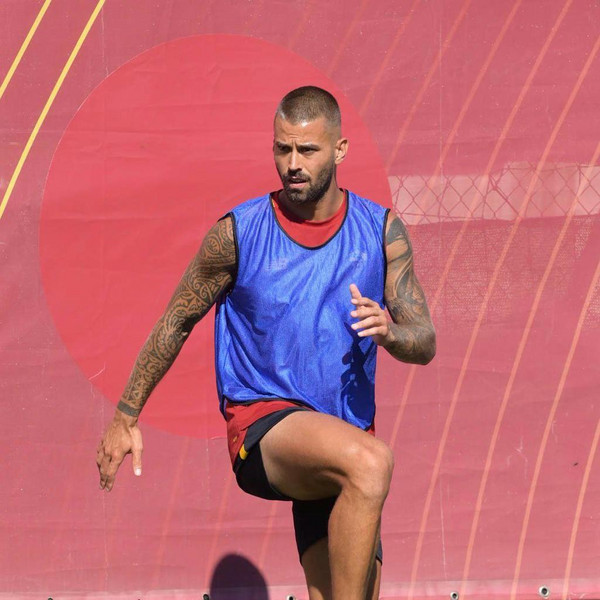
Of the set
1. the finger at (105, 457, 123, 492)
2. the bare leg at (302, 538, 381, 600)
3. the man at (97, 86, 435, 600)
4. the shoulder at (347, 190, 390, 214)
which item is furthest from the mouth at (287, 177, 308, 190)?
the bare leg at (302, 538, 381, 600)

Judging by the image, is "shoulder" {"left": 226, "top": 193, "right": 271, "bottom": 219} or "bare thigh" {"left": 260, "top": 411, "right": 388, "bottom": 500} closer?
"bare thigh" {"left": 260, "top": 411, "right": 388, "bottom": 500}

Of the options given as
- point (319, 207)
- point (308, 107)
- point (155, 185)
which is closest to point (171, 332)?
point (319, 207)

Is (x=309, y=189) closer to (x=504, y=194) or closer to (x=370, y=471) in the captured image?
(x=370, y=471)

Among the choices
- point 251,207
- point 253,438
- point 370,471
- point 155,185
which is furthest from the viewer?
point 155,185

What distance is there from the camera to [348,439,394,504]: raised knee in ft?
10.9

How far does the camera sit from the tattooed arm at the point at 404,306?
11.9ft

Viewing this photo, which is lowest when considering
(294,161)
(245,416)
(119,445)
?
(119,445)

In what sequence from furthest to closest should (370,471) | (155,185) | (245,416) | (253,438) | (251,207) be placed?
(155,185), (251,207), (245,416), (253,438), (370,471)

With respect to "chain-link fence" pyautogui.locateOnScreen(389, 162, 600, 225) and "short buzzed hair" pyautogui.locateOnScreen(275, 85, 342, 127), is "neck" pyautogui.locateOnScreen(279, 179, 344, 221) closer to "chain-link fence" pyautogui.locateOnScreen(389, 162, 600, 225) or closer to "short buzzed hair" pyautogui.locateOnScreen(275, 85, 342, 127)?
"short buzzed hair" pyautogui.locateOnScreen(275, 85, 342, 127)

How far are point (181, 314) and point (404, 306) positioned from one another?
2.37 ft

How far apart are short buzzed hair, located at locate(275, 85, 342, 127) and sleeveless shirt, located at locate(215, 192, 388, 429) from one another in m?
0.31

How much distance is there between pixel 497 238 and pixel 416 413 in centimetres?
86

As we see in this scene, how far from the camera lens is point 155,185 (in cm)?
536

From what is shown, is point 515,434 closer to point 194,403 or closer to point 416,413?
point 416,413
